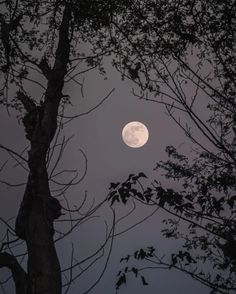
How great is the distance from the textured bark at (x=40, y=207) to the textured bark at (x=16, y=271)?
0.15 feet

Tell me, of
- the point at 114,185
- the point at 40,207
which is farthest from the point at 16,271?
the point at 114,185

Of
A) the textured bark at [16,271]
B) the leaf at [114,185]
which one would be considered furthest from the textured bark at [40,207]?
the leaf at [114,185]

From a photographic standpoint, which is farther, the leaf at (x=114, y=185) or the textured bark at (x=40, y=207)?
the leaf at (x=114, y=185)

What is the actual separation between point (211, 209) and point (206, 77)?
226 cm

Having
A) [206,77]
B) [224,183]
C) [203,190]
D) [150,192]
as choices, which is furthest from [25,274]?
[206,77]

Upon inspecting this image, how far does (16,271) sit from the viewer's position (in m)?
2.76

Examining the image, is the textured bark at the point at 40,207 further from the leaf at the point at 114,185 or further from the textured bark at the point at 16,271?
the leaf at the point at 114,185

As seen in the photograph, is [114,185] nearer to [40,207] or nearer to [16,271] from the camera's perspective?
[40,207]

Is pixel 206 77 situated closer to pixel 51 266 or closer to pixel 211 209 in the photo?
pixel 211 209

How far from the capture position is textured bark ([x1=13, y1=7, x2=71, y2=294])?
2.77m

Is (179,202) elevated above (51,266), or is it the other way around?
(179,202)

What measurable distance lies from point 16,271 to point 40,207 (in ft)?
1.83

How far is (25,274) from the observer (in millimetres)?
2775

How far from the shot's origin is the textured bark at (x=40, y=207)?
2.77m
